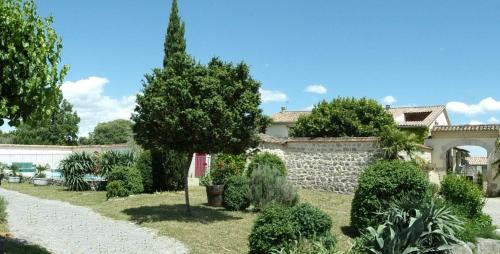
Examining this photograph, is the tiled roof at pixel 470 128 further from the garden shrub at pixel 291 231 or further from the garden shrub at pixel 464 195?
the garden shrub at pixel 291 231

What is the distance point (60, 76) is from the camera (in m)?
5.82

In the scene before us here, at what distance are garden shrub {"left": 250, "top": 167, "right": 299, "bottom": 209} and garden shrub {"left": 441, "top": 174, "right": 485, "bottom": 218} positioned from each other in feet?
13.3

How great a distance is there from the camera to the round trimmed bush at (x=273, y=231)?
7258 millimetres

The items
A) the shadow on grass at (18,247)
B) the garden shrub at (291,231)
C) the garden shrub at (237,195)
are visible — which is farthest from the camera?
the garden shrub at (237,195)

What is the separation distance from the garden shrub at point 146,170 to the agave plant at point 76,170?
10.6 feet

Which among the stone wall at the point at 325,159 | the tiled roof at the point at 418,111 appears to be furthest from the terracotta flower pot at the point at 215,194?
the tiled roof at the point at 418,111

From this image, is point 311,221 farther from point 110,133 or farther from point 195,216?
point 110,133

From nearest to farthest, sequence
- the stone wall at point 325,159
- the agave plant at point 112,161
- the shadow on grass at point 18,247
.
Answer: the shadow on grass at point 18,247 → the stone wall at point 325,159 → the agave plant at point 112,161

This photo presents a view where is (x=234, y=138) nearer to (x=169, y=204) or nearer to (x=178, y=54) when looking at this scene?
(x=178, y=54)

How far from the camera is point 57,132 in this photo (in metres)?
52.8

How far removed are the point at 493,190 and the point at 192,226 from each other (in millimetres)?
20906

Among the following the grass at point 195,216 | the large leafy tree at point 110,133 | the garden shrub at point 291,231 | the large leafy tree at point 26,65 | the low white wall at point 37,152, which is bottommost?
the grass at point 195,216

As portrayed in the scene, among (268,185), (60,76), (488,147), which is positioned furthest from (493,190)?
(60,76)

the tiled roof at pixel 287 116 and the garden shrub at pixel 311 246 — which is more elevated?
the tiled roof at pixel 287 116
